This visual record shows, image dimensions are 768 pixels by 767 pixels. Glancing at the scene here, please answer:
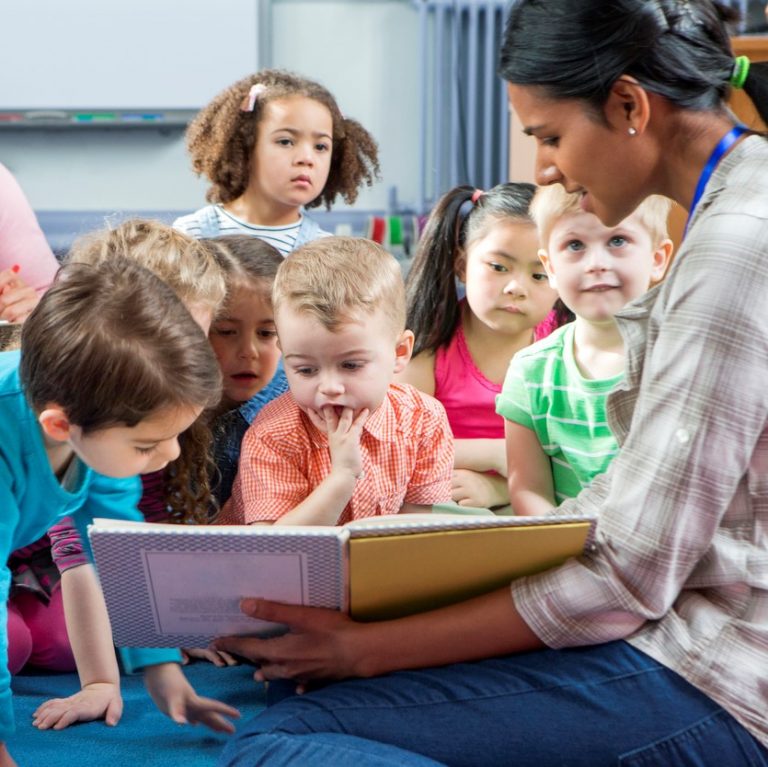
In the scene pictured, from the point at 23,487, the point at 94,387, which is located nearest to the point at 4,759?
the point at 23,487

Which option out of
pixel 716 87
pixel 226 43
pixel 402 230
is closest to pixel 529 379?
pixel 716 87

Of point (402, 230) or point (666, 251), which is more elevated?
point (666, 251)

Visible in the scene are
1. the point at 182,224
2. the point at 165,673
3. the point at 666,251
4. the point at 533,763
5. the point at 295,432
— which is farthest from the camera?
the point at 182,224

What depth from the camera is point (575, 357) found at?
1694 millimetres

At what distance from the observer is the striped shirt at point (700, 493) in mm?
965

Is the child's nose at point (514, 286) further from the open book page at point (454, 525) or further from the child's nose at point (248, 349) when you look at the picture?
the open book page at point (454, 525)

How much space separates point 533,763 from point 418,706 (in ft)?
0.40

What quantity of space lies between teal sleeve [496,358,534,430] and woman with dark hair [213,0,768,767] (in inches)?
21.3

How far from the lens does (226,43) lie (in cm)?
432

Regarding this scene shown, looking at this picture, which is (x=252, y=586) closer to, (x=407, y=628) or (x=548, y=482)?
(x=407, y=628)

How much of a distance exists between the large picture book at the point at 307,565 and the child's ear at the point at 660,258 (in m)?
0.74

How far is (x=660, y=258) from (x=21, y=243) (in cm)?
144

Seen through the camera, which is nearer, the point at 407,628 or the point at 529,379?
the point at 407,628

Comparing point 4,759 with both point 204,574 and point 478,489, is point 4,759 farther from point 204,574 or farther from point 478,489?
point 478,489
